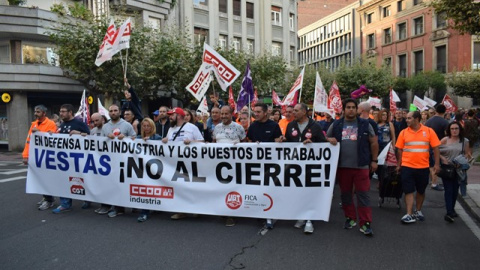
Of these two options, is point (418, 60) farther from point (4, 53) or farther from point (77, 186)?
point (77, 186)

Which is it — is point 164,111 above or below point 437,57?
below

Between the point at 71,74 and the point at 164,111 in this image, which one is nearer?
the point at 164,111

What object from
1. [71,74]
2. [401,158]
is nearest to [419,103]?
[401,158]

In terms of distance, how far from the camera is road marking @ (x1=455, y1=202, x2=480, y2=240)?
251 inches

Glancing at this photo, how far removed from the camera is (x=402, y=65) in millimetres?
50656

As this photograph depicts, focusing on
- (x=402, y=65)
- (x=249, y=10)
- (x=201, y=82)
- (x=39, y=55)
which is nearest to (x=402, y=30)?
(x=402, y=65)

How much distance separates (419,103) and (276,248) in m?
13.3

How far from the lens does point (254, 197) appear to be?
21.4 feet

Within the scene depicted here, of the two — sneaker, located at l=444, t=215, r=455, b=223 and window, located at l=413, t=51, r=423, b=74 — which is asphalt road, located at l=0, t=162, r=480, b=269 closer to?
sneaker, located at l=444, t=215, r=455, b=223

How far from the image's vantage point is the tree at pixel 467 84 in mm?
34344

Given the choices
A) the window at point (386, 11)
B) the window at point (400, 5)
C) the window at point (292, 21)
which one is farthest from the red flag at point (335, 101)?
the window at point (386, 11)

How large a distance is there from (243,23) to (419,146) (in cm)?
3194

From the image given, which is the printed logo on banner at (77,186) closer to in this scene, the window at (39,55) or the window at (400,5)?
the window at (39,55)

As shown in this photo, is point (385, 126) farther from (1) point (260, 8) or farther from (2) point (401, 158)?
(1) point (260, 8)
